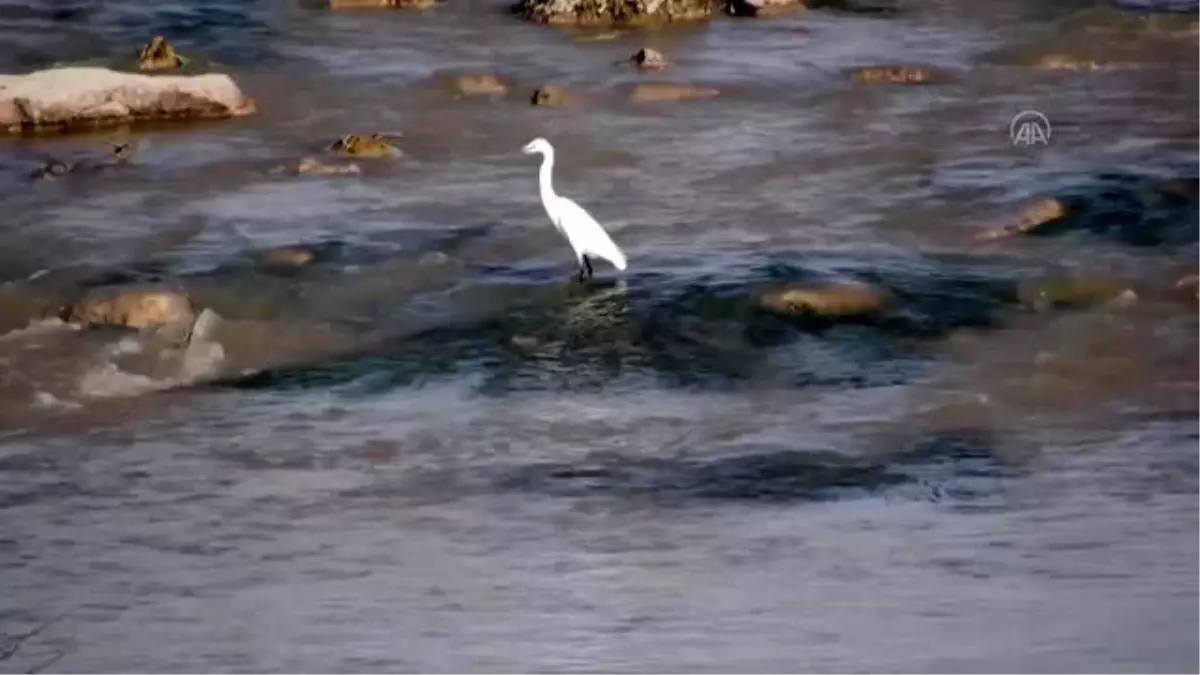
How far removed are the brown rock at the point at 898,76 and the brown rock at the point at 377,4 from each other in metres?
4.65

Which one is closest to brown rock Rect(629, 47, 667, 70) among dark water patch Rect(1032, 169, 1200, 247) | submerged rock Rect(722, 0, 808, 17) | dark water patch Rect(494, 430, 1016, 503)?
submerged rock Rect(722, 0, 808, 17)

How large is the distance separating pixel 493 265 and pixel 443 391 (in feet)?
6.92

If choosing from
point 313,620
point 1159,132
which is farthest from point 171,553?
point 1159,132

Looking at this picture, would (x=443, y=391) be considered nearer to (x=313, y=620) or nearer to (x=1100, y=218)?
(x=313, y=620)

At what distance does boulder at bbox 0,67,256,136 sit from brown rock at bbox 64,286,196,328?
14.3 ft

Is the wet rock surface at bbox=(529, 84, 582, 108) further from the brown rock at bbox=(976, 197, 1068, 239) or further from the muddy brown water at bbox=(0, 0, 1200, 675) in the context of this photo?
the brown rock at bbox=(976, 197, 1068, 239)

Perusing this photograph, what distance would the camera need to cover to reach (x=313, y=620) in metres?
7.59

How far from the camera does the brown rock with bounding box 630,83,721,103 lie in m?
16.7

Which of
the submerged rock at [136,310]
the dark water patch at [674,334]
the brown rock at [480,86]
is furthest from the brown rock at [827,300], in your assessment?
the brown rock at [480,86]

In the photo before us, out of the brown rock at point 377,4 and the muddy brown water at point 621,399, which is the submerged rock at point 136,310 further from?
the brown rock at point 377,4

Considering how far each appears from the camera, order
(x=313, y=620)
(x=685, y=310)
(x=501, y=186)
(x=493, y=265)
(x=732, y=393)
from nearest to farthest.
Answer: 1. (x=313, y=620)
2. (x=732, y=393)
3. (x=685, y=310)
4. (x=493, y=265)
5. (x=501, y=186)

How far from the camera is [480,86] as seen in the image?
17141 millimetres

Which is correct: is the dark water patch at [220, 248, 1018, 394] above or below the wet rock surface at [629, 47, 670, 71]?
below

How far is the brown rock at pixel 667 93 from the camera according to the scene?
54.8ft
